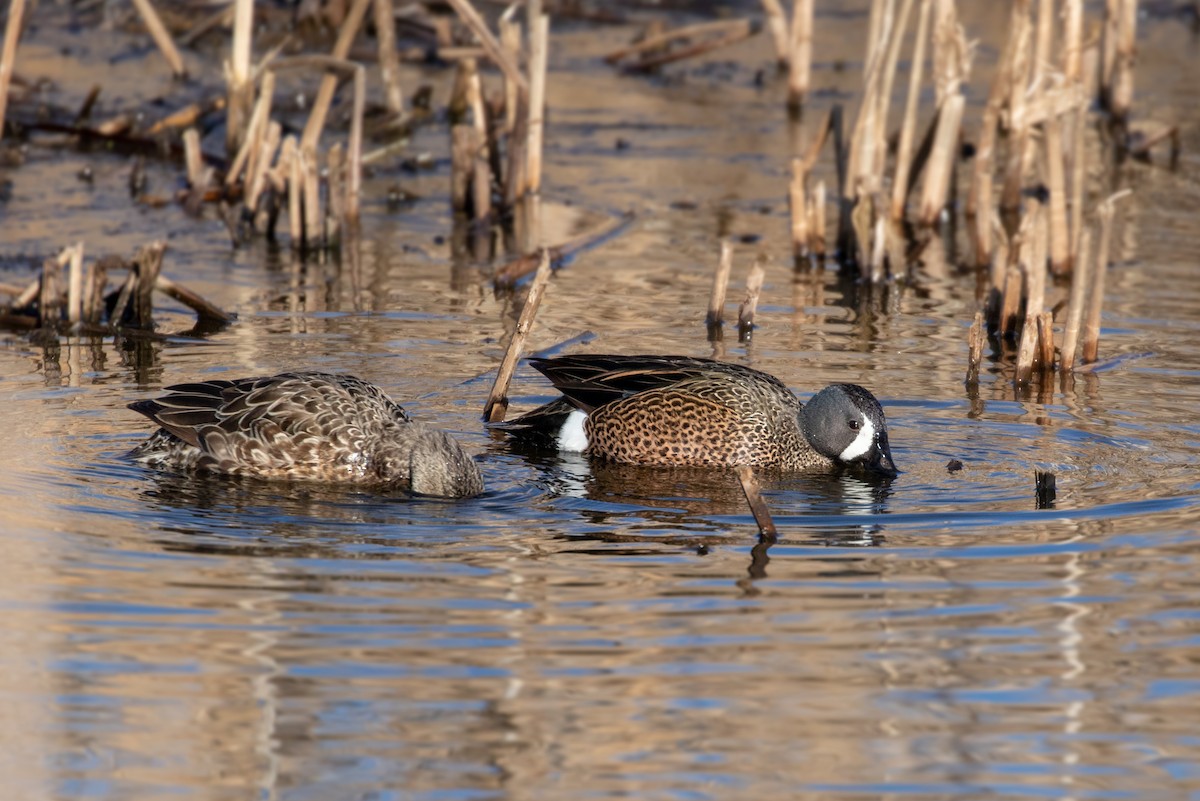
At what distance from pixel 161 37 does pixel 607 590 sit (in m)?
12.1

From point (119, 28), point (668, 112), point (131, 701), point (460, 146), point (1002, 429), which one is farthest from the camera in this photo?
point (119, 28)

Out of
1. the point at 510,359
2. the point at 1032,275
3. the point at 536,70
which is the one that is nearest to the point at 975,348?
the point at 1032,275

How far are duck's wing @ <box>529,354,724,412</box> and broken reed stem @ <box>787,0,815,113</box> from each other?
371 inches

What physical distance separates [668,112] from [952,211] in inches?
172

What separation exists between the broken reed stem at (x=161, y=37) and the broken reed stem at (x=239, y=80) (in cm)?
275

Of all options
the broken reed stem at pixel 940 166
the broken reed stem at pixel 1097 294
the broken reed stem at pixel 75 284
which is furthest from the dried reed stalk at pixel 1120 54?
the broken reed stem at pixel 75 284

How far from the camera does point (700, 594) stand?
6.71 metres

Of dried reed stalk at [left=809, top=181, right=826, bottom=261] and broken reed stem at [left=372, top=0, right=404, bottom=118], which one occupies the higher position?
broken reed stem at [left=372, top=0, right=404, bottom=118]

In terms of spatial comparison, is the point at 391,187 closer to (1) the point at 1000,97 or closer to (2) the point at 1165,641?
(1) the point at 1000,97

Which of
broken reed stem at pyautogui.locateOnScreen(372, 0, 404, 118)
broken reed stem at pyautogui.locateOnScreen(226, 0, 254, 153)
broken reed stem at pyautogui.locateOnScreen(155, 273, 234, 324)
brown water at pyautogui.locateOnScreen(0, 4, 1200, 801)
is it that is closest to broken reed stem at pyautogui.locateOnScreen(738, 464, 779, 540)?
brown water at pyautogui.locateOnScreen(0, 4, 1200, 801)

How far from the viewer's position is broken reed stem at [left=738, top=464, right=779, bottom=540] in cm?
731

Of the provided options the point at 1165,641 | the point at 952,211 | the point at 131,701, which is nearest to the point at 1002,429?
the point at 1165,641

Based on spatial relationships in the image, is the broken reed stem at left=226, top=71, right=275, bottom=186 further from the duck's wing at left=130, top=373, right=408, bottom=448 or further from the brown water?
the duck's wing at left=130, top=373, right=408, bottom=448

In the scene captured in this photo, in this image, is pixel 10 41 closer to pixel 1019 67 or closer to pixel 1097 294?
pixel 1019 67
